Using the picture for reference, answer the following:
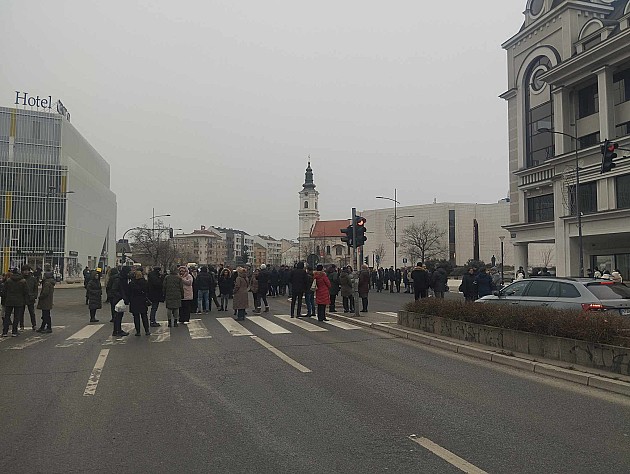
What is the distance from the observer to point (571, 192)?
124ft

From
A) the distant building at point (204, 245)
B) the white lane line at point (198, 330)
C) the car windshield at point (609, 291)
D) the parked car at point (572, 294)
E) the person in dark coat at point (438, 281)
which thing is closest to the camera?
the parked car at point (572, 294)

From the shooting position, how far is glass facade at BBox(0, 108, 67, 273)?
74125mm

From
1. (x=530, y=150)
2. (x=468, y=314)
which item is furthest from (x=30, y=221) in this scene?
(x=468, y=314)

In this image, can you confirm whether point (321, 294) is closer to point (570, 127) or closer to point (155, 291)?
point (155, 291)

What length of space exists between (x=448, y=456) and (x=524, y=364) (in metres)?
4.91

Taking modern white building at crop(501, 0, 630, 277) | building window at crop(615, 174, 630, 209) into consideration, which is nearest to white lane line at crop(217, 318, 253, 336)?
modern white building at crop(501, 0, 630, 277)

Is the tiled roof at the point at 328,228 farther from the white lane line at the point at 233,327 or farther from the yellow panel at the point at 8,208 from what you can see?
the white lane line at the point at 233,327

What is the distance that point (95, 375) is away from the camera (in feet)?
30.0

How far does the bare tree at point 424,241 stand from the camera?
9364cm

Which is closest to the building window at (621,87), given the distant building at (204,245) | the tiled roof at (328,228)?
the tiled roof at (328,228)

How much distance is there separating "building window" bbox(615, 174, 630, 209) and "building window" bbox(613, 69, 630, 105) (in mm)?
6100

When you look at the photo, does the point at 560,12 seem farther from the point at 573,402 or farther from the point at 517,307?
the point at 573,402

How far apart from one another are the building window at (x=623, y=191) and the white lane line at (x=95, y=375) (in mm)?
31927

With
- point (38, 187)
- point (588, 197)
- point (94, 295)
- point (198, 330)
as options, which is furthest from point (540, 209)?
point (38, 187)
